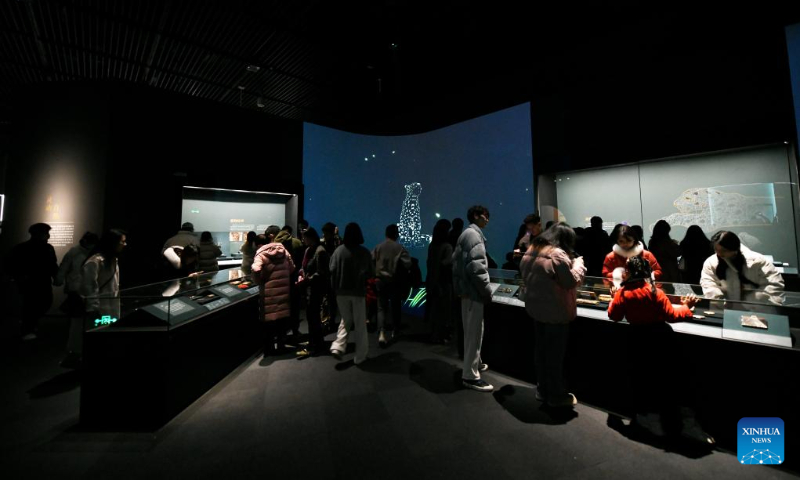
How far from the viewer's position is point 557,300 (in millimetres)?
2375

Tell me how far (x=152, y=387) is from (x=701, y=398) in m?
3.74

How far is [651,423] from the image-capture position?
2107 mm

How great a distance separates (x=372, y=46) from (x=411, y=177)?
275 centimetres

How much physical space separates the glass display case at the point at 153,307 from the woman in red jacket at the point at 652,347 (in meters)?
3.30

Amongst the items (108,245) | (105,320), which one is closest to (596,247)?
(105,320)

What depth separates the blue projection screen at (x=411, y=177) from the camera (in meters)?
5.91

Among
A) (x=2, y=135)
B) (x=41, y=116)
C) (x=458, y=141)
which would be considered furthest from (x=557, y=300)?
(x=2, y=135)

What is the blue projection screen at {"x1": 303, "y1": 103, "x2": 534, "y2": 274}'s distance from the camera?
5.91 metres

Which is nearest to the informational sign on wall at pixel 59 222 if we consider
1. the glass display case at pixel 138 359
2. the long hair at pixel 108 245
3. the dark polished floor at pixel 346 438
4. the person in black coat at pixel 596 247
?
the dark polished floor at pixel 346 438

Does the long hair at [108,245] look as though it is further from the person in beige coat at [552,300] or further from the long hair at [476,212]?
the person in beige coat at [552,300]

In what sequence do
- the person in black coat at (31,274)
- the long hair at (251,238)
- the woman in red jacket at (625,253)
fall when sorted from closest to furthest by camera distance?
the woman in red jacket at (625,253) → the person in black coat at (31,274) → the long hair at (251,238)

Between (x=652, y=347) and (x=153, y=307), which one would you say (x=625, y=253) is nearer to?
(x=652, y=347)

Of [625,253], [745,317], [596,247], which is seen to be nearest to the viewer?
[745,317]

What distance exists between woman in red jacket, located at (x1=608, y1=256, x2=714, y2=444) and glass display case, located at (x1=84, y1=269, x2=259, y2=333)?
10.8ft
